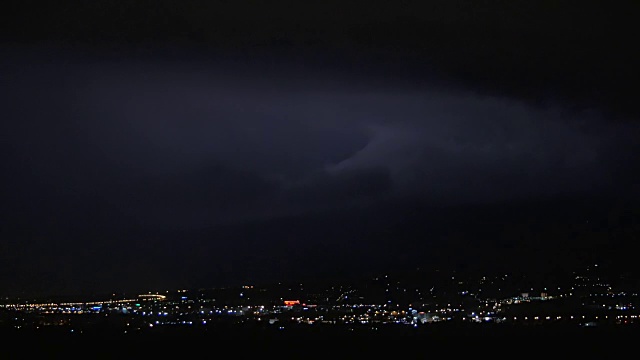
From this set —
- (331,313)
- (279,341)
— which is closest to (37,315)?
(331,313)

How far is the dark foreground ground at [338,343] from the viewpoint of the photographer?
42.7 m

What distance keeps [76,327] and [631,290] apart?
4869 centimetres

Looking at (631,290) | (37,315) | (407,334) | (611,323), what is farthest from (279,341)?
(37,315)

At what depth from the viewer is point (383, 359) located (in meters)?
40.1

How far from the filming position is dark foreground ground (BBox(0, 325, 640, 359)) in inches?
1679

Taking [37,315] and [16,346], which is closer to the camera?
[16,346]

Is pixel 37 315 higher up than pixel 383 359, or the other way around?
pixel 37 315

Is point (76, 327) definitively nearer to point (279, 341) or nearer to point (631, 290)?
Result: point (279, 341)

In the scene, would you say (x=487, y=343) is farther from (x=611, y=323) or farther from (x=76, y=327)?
(x=76, y=327)

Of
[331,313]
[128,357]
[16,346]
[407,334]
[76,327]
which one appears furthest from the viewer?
[331,313]

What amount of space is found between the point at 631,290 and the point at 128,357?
4756 cm

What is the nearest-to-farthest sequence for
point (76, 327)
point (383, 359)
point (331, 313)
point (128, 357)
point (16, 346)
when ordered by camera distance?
point (383, 359), point (128, 357), point (16, 346), point (76, 327), point (331, 313)

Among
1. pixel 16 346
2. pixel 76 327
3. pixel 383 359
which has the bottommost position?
pixel 383 359

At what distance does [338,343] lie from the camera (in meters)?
49.1
